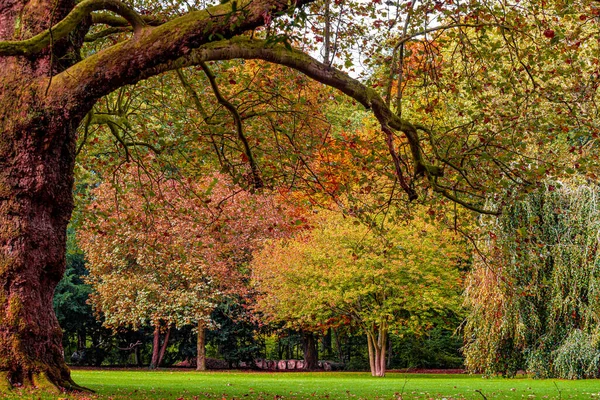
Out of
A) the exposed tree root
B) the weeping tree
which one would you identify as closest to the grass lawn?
the exposed tree root

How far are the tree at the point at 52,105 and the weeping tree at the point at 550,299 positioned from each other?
12.4 meters

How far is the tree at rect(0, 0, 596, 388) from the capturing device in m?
8.06

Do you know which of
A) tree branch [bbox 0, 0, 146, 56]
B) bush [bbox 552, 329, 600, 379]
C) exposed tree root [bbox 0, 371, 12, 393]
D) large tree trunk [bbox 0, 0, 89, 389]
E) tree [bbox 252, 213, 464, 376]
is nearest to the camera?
tree branch [bbox 0, 0, 146, 56]

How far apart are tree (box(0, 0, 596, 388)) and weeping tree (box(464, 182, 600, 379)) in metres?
12.4

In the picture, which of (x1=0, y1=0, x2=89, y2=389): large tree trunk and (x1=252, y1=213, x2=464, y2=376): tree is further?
(x1=252, y1=213, x2=464, y2=376): tree

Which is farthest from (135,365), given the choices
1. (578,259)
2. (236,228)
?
(578,259)

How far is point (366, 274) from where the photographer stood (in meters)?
25.2

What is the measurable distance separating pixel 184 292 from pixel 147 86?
14560mm

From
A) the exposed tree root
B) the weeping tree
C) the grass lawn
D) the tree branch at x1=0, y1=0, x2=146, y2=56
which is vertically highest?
the tree branch at x1=0, y1=0, x2=146, y2=56

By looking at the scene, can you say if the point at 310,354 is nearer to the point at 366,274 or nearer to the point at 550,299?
the point at 366,274

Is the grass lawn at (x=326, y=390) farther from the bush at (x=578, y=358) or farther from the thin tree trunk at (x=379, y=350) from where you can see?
the thin tree trunk at (x=379, y=350)

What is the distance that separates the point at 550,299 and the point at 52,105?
17903 mm

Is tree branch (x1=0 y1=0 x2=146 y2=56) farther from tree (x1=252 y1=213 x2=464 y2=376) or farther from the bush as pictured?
the bush

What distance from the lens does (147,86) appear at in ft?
50.9
